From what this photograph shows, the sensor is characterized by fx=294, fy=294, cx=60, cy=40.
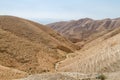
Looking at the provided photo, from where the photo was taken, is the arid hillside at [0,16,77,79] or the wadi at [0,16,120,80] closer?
the wadi at [0,16,120,80]

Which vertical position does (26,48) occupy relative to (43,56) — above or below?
above

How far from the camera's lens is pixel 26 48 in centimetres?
2853

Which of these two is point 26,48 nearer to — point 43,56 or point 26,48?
point 26,48

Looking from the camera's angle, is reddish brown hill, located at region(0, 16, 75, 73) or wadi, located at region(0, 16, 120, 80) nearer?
wadi, located at region(0, 16, 120, 80)

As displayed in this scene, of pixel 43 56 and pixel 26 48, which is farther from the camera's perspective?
pixel 26 48

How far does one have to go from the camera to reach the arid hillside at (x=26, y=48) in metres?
24.0

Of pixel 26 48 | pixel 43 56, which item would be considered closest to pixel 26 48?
pixel 26 48

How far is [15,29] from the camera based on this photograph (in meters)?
33.2

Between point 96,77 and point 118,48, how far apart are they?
4.30 meters

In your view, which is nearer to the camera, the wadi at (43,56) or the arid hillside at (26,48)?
the wadi at (43,56)

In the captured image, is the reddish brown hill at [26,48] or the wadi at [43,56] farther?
the reddish brown hill at [26,48]

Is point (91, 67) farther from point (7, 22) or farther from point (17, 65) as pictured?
point (7, 22)

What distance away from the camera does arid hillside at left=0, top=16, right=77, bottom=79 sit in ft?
78.9

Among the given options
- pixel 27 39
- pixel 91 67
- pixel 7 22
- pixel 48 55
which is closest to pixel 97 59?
pixel 91 67
